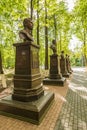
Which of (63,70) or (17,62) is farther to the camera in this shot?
(63,70)

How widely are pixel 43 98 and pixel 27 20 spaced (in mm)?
3141

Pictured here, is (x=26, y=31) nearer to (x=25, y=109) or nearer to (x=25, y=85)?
(x=25, y=85)

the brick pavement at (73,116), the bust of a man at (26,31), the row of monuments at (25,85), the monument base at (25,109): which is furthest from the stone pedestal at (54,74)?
the bust of a man at (26,31)

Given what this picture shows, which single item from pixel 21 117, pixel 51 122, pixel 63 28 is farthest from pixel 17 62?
pixel 63 28

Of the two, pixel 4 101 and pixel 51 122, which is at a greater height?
pixel 4 101

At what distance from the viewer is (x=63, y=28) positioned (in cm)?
2372

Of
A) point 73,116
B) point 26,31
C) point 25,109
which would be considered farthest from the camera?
point 26,31

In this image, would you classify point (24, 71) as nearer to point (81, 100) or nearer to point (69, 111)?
point (69, 111)

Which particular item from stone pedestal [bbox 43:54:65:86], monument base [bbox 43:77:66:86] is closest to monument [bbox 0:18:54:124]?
monument base [bbox 43:77:66:86]

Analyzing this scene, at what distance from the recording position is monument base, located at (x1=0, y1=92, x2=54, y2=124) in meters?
4.88

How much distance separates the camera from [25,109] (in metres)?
5.03

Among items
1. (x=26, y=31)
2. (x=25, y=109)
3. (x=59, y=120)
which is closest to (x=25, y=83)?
(x=25, y=109)

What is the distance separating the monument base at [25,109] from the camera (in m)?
4.88

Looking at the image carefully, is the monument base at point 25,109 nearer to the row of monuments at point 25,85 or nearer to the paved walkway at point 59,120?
the row of monuments at point 25,85
